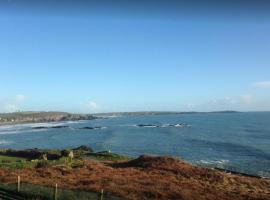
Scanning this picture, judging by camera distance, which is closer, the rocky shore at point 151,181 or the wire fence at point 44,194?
the wire fence at point 44,194

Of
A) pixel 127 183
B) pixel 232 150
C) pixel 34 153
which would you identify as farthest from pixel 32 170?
pixel 232 150

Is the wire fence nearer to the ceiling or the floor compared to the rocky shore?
nearer to the ceiling

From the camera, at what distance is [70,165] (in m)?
51.7

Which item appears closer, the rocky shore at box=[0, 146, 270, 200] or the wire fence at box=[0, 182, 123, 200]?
the wire fence at box=[0, 182, 123, 200]

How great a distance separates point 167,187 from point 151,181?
363 centimetres

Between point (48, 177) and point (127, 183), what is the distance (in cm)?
857

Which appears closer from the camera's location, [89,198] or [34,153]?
[89,198]

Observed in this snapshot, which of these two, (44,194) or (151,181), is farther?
(151,181)

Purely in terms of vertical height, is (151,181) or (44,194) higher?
(44,194)

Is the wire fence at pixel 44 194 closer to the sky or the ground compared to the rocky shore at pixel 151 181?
closer to the sky

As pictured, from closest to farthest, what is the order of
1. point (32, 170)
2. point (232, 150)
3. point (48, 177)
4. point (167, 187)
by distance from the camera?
point (167, 187)
point (48, 177)
point (32, 170)
point (232, 150)

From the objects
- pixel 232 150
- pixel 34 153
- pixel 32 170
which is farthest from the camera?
pixel 232 150

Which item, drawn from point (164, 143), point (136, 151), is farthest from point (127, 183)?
point (164, 143)

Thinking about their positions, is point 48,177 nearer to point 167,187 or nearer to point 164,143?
point 167,187
